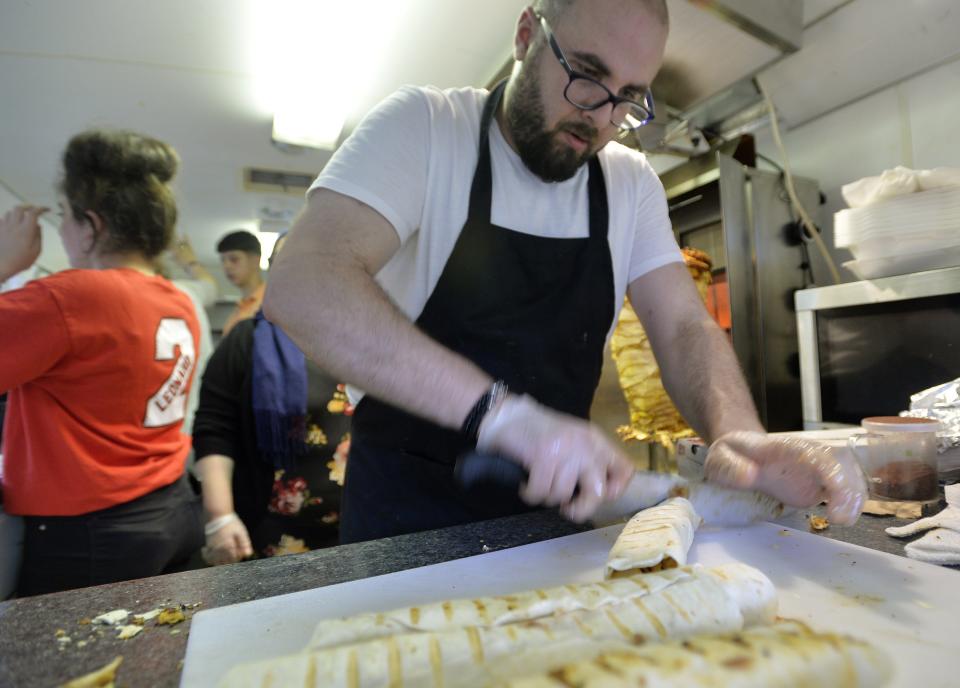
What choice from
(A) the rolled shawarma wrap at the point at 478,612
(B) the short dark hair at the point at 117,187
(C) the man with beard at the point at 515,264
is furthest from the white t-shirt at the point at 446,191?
(B) the short dark hair at the point at 117,187

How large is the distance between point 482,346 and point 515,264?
8.5 inches

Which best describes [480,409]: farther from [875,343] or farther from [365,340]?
[875,343]

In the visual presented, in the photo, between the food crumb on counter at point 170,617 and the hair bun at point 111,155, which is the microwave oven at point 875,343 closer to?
the food crumb on counter at point 170,617

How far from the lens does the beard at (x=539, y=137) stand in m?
1.25

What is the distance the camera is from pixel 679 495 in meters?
1.05

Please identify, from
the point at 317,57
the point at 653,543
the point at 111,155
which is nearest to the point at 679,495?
the point at 653,543

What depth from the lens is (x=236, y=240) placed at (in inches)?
126

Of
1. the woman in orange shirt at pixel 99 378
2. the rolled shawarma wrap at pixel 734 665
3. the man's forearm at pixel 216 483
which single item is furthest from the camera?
the man's forearm at pixel 216 483

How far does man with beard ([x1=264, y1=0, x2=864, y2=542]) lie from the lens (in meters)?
0.96

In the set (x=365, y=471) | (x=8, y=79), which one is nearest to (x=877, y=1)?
(x=365, y=471)

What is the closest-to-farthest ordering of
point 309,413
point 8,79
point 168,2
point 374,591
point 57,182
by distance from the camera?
1. point 374,591
2. point 57,182
3. point 309,413
4. point 168,2
5. point 8,79

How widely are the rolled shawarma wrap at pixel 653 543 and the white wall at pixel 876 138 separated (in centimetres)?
195

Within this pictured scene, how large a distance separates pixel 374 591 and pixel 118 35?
9.55 ft

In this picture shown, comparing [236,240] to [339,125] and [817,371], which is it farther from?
[817,371]
